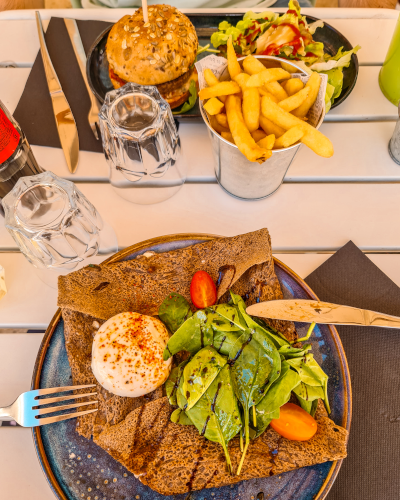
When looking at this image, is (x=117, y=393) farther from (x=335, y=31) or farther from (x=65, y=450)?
(x=335, y=31)

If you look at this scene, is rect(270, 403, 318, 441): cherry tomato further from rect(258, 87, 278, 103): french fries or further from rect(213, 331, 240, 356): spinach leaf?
rect(258, 87, 278, 103): french fries

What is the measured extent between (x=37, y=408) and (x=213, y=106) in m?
0.80

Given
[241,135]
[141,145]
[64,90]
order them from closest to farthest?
[241,135] → [141,145] → [64,90]

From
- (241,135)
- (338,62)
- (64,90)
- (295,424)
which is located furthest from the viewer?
(64,90)

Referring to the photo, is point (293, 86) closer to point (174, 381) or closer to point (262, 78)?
point (262, 78)

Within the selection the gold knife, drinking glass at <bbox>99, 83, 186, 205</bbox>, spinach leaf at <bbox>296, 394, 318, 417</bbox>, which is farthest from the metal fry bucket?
spinach leaf at <bbox>296, 394, 318, 417</bbox>

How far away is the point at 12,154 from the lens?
3.18ft

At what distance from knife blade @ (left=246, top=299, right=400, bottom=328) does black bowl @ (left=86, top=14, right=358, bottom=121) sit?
2.23 ft

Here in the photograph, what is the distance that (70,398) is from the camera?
2.68 ft


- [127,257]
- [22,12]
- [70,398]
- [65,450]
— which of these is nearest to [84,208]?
[127,257]

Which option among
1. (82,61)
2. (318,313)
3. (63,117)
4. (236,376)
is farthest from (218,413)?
(82,61)

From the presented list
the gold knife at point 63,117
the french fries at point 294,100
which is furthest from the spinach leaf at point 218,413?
the gold knife at point 63,117

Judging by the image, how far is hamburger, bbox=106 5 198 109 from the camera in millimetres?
1097

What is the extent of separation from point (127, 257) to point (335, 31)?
3.59ft
